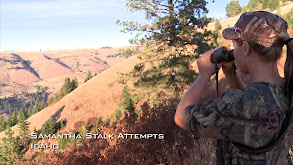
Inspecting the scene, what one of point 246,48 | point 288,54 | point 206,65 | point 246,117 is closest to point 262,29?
point 246,48

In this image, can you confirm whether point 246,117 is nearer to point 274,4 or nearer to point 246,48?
point 246,48

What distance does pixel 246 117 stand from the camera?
122 cm

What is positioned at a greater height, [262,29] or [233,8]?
[233,8]

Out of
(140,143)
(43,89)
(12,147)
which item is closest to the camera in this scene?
(140,143)

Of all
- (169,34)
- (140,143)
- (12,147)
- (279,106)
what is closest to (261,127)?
(279,106)

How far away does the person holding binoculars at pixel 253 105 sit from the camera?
1230 millimetres

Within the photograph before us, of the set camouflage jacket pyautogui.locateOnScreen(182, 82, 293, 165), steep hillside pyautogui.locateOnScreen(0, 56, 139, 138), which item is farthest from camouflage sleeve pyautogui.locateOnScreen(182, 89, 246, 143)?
steep hillside pyautogui.locateOnScreen(0, 56, 139, 138)

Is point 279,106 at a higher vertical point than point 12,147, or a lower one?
higher

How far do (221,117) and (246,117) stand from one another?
12cm

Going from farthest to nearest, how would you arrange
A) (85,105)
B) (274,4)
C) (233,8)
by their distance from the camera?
(233,8), (274,4), (85,105)

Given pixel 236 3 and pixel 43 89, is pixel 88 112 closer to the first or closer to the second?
pixel 236 3

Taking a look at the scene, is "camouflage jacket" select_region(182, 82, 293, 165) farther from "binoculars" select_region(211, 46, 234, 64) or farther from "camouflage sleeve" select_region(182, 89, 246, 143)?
"binoculars" select_region(211, 46, 234, 64)

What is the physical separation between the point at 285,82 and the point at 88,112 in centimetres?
3847

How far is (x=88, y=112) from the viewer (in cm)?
3822
